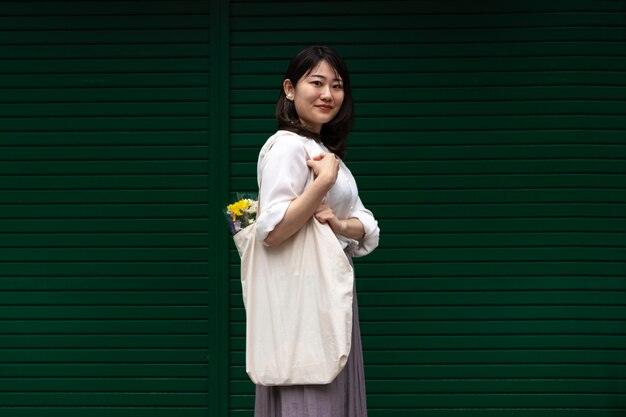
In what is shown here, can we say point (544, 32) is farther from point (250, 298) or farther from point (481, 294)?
point (250, 298)

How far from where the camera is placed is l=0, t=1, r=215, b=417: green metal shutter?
512 cm

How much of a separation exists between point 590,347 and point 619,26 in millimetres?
1929

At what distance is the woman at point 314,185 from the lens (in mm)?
3109

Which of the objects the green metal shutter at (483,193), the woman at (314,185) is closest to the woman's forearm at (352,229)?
the woman at (314,185)

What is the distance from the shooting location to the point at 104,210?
512 centimetres

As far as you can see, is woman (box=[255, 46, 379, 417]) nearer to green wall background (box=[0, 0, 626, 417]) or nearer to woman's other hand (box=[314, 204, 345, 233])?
woman's other hand (box=[314, 204, 345, 233])

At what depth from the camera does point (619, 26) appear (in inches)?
202

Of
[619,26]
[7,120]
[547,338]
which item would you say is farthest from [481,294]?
[7,120]

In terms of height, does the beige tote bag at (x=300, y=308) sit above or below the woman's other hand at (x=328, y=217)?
below

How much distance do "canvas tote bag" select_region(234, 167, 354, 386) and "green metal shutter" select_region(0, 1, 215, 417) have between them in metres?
2.00

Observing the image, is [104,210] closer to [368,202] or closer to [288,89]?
[368,202]

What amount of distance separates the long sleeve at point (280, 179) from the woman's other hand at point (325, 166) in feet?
0.12

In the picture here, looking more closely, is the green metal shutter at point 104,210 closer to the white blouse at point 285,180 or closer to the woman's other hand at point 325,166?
the white blouse at point 285,180

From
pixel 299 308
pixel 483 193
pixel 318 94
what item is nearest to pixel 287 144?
pixel 318 94
